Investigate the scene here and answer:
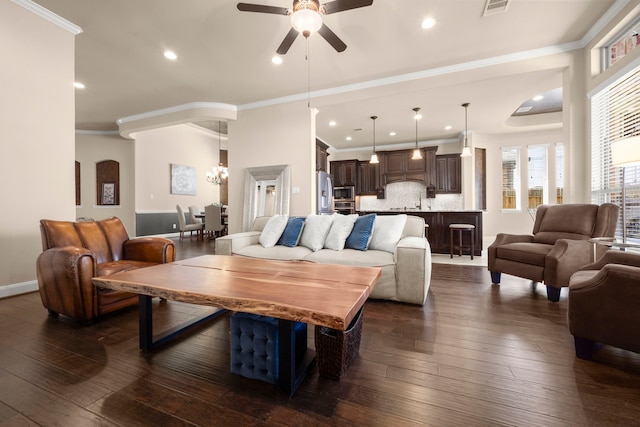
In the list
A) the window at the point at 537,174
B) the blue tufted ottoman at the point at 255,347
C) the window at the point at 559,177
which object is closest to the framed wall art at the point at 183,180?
the blue tufted ottoman at the point at 255,347

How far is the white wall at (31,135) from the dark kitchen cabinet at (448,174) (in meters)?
7.82

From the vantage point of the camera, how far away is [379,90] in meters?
4.48

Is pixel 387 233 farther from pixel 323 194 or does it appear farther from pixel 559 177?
pixel 559 177

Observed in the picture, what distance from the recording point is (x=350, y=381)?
4.61 ft

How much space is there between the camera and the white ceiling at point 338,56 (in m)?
2.88

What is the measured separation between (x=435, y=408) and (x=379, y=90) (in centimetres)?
448

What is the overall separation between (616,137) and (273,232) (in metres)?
4.09

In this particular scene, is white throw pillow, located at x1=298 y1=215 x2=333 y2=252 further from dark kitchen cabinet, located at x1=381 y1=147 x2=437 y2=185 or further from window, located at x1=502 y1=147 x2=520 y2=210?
window, located at x1=502 y1=147 x2=520 y2=210

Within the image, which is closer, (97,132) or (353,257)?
(353,257)

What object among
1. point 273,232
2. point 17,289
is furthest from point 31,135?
point 273,232

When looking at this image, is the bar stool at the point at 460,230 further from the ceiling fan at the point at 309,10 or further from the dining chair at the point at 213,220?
the dining chair at the point at 213,220

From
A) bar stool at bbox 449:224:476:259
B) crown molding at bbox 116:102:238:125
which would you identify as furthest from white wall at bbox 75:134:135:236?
bar stool at bbox 449:224:476:259

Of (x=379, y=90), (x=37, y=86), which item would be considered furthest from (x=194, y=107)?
(x=379, y=90)

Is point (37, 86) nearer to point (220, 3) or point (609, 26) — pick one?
point (220, 3)
